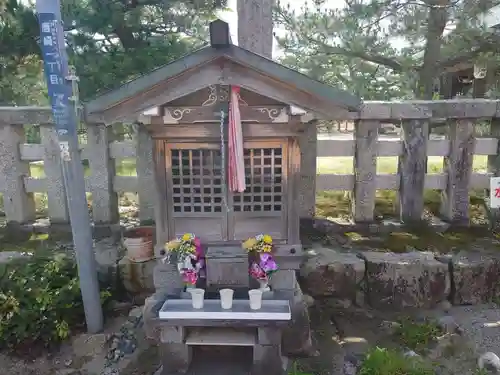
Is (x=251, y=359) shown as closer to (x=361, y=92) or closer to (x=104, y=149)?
(x=104, y=149)

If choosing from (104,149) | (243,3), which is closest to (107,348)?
(104,149)

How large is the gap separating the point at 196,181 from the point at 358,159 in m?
3.17

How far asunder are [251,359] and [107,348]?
1.95 metres

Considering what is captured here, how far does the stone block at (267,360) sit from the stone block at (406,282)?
7.27 ft

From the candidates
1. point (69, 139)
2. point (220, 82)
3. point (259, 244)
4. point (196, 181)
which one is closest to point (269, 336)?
point (259, 244)

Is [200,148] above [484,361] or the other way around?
above

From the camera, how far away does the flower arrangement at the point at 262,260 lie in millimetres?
5062

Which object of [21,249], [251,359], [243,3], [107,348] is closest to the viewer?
[251,359]

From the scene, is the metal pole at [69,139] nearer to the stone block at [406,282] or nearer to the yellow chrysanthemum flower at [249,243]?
the yellow chrysanthemum flower at [249,243]

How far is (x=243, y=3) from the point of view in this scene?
628 centimetres

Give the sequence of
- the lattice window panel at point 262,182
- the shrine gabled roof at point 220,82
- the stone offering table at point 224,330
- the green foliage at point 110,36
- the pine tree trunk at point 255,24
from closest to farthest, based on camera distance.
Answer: the shrine gabled roof at point 220,82, the stone offering table at point 224,330, the lattice window panel at point 262,182, the pine tree trunk at point 255,24, the green foliage at point 110,36

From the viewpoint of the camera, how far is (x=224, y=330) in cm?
510

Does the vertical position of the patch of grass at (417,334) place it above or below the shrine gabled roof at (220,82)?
below

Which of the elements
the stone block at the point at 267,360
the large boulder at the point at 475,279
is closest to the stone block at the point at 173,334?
the stone block at the point at 267,360
